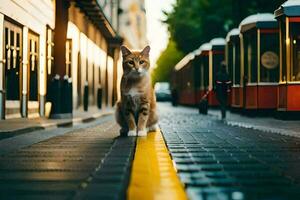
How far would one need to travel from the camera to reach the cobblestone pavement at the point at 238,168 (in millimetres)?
4852

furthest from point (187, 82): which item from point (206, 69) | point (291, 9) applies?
point (291, 9)

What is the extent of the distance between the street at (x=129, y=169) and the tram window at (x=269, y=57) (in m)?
12.2

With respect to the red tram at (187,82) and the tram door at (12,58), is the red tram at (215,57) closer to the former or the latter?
the red tram at (187,82)

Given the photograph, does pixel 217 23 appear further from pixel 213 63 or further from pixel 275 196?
pixel 275 196

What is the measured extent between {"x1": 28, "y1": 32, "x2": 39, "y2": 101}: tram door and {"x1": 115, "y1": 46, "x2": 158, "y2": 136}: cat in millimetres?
10866

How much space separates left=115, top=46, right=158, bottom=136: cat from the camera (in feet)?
35.1

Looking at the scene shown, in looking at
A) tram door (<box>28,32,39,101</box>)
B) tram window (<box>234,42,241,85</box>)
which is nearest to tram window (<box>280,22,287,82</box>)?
tram window (<box>234,42,241,85</box>)

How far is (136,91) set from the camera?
10.7 metres

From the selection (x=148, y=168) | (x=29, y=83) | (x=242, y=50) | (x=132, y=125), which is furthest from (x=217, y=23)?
(x=148, y=168)

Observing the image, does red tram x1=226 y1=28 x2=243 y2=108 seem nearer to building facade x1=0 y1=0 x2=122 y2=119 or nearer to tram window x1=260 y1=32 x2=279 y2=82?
tram window x1=260 y1=32 x2=279 y2=82

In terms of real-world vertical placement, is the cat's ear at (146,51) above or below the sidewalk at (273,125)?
above

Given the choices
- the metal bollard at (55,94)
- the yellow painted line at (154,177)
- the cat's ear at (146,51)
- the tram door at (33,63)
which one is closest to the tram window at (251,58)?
the metal bollard at (55,94)

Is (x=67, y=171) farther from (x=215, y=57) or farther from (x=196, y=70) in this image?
(x=196, y=70)

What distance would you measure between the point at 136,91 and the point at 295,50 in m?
Answer: 9.49
